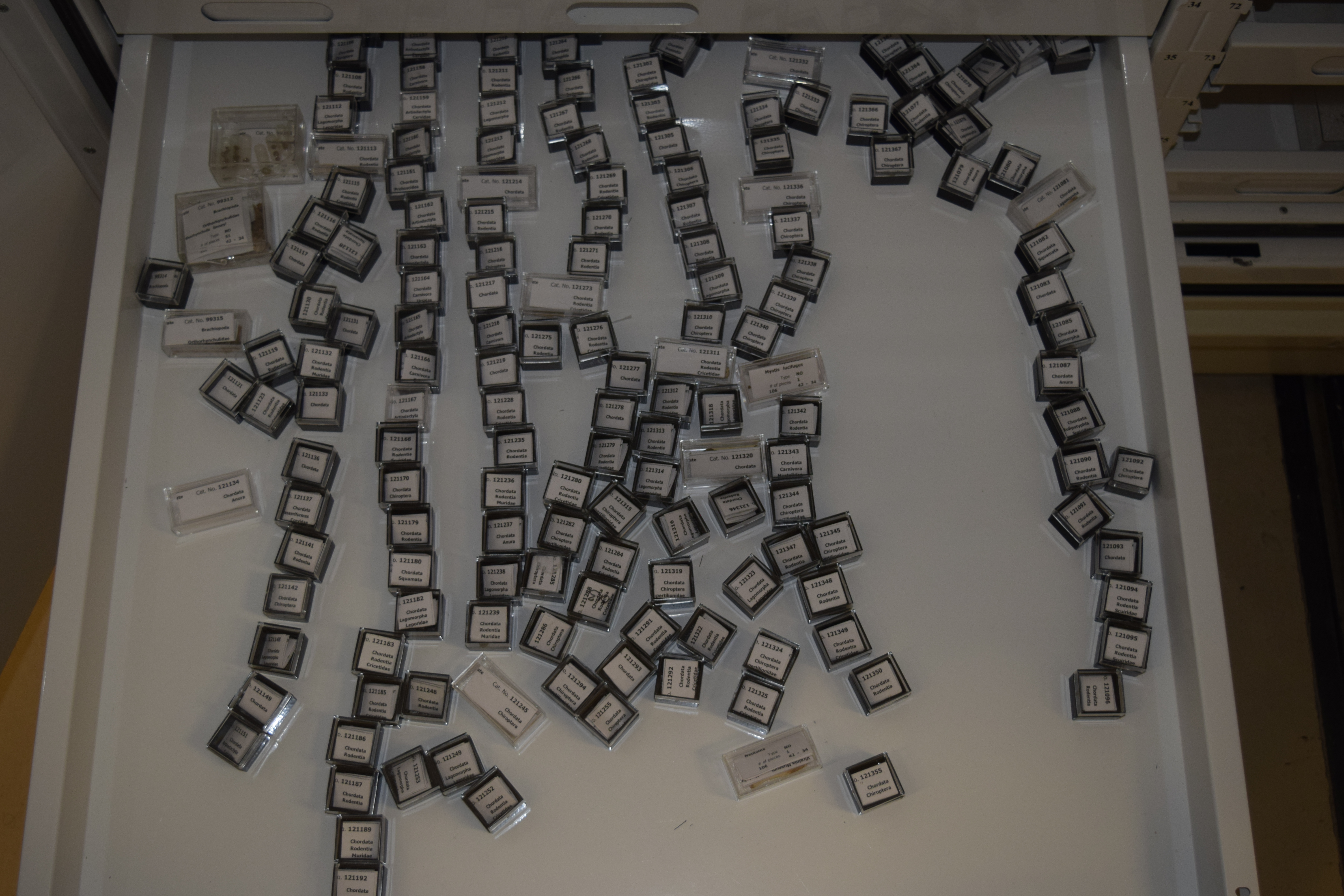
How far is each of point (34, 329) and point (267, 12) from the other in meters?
0.60

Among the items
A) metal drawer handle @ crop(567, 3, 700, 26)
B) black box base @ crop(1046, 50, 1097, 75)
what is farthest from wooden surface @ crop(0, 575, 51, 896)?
black box base @ crop(1046, 50, 1097, 75)

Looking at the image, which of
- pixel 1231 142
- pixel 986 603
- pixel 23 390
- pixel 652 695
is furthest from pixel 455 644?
pixel 1231 142

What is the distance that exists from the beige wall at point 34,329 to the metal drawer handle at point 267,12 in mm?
281

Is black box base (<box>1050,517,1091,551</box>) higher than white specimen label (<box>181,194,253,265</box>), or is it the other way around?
white specimen label (<box>181,194,253,265</box>)

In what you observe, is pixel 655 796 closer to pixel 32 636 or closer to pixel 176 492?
pixel 176 492

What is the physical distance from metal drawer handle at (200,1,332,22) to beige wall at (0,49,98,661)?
28 centimetres

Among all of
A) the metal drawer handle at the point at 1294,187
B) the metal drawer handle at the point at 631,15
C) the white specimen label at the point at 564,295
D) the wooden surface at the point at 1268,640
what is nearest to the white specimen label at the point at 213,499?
the white specimen label at the point at 564,295

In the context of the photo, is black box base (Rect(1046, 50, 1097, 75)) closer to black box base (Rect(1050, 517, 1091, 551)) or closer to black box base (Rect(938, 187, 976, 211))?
black box base (Rect(938, 187, 976, 211))

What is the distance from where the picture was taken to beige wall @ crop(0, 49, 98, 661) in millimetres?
1344

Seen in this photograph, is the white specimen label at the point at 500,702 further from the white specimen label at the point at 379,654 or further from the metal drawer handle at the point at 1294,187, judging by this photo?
the metal drawer handle at the point at 1294,187

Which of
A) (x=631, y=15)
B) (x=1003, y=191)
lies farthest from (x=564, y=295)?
A: (x=1003, y=191)

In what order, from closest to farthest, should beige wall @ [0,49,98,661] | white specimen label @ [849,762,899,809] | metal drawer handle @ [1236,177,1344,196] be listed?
white specimen label @ [849,762,899,809], beige wall @ [0,49,98,661], metal drawer handle @ [1236,177,1344,196]

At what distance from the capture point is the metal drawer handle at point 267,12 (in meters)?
1.31

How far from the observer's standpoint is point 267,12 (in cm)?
132
